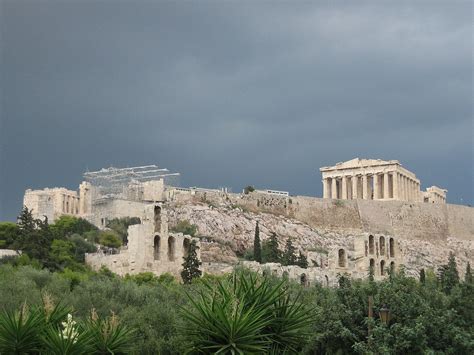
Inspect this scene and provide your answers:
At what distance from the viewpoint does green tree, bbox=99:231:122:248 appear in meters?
54.8

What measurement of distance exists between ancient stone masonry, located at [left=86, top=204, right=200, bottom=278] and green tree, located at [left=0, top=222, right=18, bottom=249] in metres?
6.32

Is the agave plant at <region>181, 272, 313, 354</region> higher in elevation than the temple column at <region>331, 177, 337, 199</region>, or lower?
lower

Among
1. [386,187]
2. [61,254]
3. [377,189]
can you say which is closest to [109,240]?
[61,254]

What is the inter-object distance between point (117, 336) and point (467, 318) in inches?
512

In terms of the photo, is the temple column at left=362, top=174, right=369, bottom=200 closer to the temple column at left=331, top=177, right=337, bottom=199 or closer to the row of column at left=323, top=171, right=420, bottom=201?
the row of column at left=323, top=171, right=420, bottom=201

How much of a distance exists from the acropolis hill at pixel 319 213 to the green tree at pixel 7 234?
11.1 meters

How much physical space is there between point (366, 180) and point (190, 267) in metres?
39.9

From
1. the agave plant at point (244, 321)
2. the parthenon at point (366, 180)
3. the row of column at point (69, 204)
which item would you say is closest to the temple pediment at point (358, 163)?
the parthenon at point (366, 180)

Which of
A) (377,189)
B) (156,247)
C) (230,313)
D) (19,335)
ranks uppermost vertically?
(377,189)

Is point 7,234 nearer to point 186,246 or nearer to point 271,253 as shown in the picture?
point 186,246

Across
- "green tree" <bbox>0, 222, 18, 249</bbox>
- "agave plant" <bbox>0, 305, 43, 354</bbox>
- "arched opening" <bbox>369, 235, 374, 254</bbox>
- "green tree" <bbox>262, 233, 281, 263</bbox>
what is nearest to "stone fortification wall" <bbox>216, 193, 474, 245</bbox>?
"green tree" <bbox>262, 233, 281, 263</bbox>

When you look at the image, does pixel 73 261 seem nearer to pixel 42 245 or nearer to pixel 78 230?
pixel 42 245

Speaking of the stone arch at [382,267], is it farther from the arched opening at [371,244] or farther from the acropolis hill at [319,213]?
the arched opening at [371,244]

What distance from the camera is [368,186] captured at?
3108 inches
